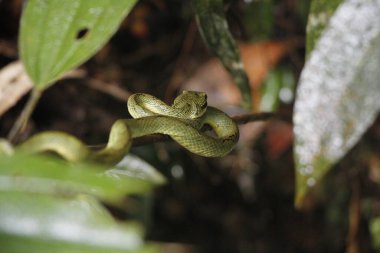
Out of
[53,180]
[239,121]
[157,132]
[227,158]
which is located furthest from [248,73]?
[53,180]

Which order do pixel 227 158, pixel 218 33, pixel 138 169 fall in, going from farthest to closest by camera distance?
pixel 227 158 < pixel 138 169 < pixel 218 33

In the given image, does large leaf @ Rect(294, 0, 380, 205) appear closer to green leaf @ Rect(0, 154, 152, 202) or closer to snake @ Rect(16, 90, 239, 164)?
snake @ Rect(16, 90, 239, 164)

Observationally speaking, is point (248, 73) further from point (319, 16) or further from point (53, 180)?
point (53, 180)

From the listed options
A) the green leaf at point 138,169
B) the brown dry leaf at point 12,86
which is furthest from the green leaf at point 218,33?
the brown dry leaf at point 12,86

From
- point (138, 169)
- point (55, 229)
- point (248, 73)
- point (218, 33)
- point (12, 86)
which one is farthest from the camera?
point (248, 73)

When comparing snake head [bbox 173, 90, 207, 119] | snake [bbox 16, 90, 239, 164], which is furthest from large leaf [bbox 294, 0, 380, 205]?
snake head [bbox 173, 90, 207, 119]

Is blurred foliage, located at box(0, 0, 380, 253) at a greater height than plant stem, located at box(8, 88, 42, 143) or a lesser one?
lesser

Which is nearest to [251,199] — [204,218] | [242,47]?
[204,218]

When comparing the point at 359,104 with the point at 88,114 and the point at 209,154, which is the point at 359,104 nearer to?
the point at 209,154
